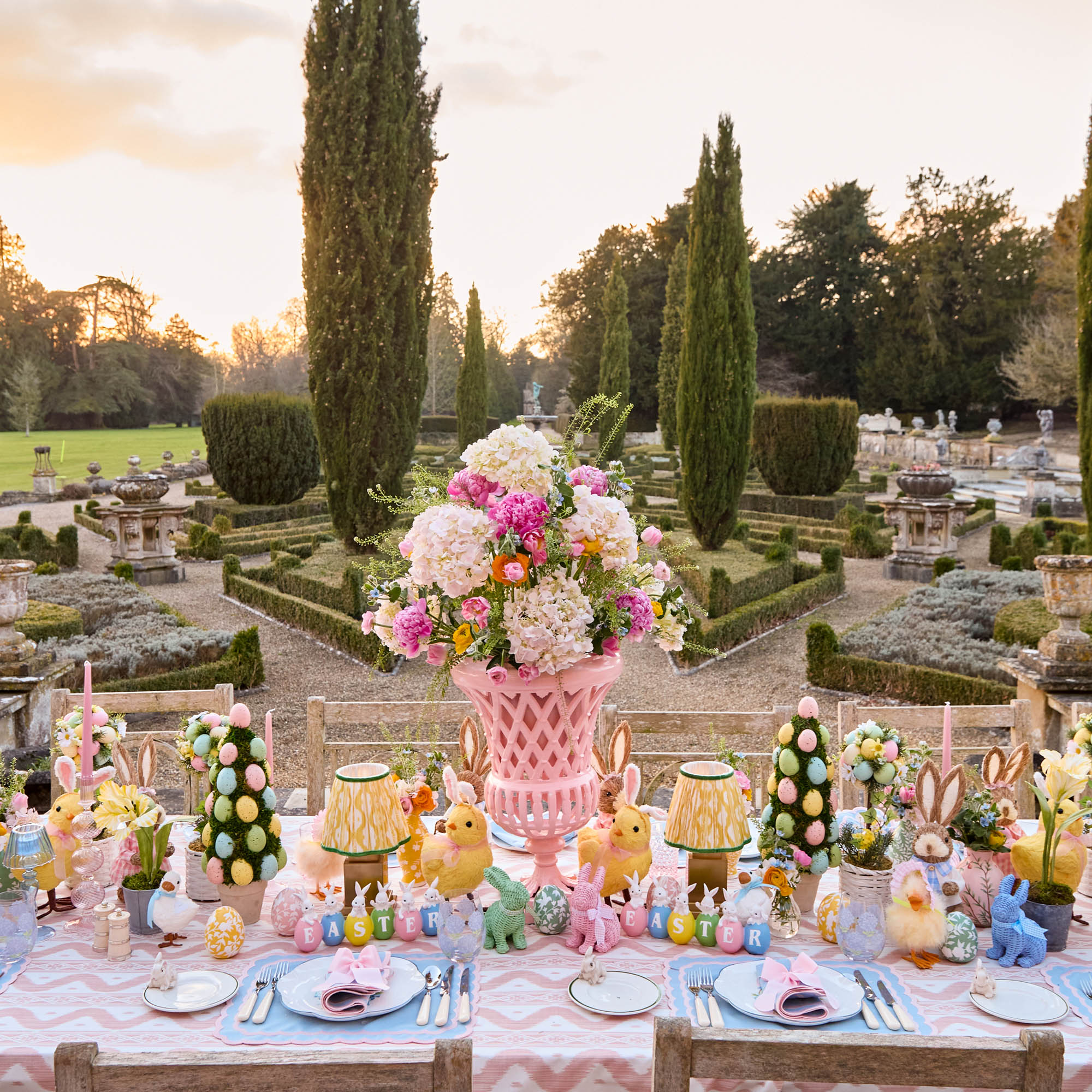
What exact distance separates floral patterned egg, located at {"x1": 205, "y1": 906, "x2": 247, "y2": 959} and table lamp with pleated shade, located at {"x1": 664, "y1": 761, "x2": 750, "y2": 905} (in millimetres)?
990

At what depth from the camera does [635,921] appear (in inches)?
76.5

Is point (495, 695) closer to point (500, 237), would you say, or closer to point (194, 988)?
point (194, 988)

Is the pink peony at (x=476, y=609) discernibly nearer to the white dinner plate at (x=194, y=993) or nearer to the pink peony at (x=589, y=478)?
the pink peony at (x=589, y=478)

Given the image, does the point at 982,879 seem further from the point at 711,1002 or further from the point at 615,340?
the point at 615,340

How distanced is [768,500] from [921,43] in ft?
36.5

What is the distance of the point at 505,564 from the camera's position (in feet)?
6.08

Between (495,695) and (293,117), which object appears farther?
(293,117)

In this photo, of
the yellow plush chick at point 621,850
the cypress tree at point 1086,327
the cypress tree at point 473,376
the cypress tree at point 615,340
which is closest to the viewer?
the yellow plush chick at point 621,850

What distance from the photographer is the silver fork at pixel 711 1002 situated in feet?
5.19

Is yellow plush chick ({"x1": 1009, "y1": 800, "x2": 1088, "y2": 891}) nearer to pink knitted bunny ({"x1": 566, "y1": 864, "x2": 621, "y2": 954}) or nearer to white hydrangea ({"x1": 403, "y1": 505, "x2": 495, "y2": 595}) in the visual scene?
pink knitted bunny ({"x1": 566, "y1": 864, "x2": 621, "y2": 954})

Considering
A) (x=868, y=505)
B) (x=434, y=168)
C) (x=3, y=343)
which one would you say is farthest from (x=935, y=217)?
(x=3, y=343)

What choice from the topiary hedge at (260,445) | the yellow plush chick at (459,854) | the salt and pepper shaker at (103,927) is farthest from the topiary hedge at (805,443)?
the salt and pepper shaker at (103,927)

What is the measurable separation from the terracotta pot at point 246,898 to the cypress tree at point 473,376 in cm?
2143

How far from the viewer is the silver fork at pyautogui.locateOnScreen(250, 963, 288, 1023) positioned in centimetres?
158
